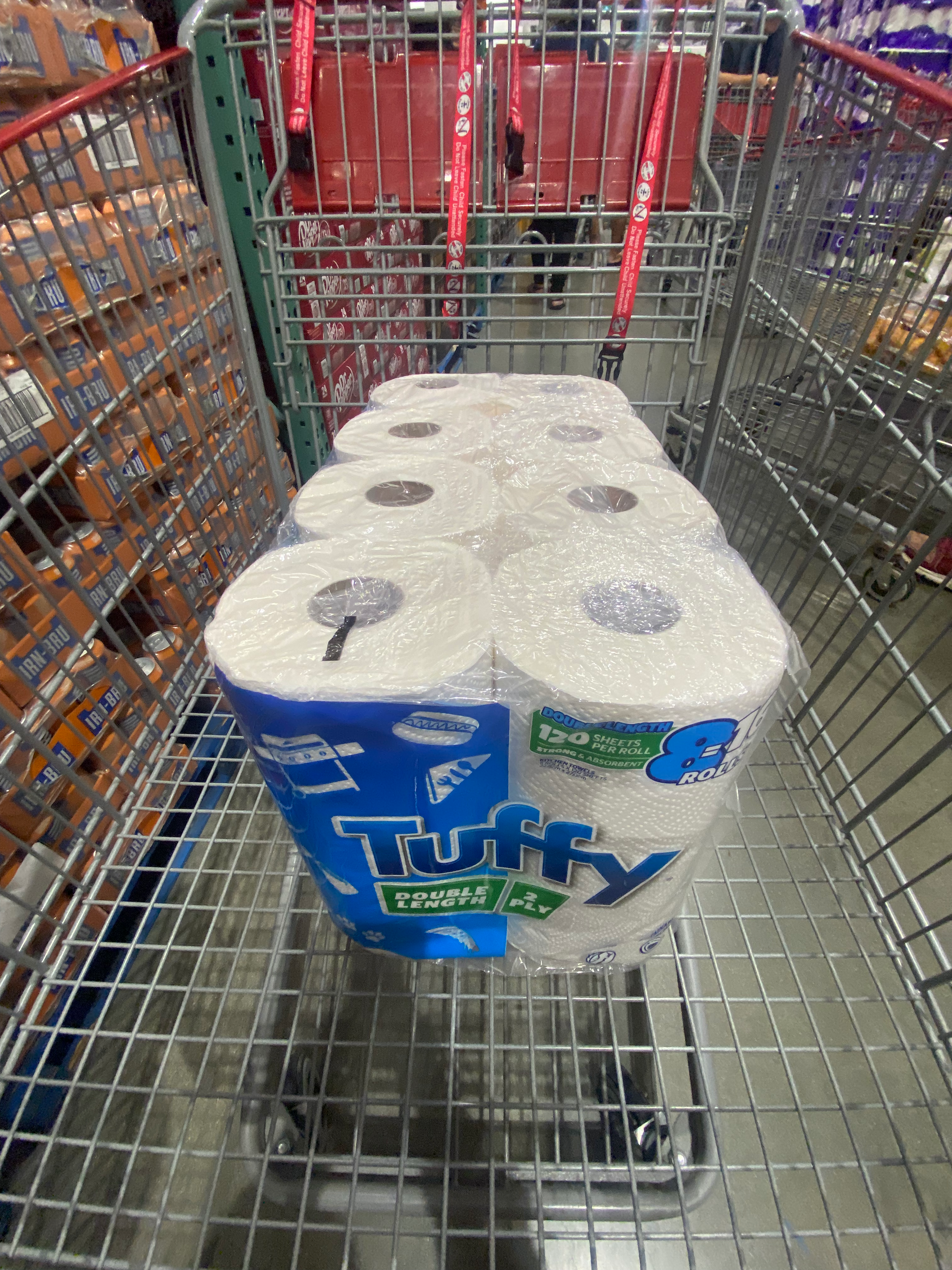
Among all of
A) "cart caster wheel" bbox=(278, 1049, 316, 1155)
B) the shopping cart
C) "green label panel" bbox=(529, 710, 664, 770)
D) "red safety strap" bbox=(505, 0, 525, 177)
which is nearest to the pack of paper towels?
"green label panel" bbox=(529, 710, 664, 770)

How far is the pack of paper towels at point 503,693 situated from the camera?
0.54 metres

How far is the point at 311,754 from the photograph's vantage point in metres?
0.57

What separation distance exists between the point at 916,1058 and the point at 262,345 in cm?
183

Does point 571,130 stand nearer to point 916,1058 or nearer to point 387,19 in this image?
point 387,19

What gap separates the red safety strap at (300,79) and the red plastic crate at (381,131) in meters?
0.03

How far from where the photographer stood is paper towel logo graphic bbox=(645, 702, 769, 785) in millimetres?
537

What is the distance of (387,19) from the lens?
0.88 metres

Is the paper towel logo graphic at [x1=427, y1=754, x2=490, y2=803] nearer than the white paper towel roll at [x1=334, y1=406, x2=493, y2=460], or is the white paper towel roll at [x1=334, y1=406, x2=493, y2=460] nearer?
the paper towel logo graphic at [x1=427, y1=754, x2=490, y2=803]

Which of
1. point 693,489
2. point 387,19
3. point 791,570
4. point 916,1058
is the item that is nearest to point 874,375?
point 693,489

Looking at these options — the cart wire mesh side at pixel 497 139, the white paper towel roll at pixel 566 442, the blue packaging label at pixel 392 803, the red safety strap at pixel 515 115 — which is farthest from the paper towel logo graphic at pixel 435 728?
the red safety strap at pixel 515 115

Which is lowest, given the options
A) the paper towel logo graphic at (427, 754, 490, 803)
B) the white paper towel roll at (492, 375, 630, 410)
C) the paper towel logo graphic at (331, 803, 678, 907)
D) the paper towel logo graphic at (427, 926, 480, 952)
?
the paper towel logo graphic at (427, 926, 480, 952)

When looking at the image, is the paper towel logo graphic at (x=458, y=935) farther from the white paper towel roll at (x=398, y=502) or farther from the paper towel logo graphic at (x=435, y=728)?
the white paper towel roll at (x=398, y=502)

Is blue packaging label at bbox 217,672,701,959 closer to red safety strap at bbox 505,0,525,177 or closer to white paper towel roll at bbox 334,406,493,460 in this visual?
white paper towel roll at bbox 334,406,493,460

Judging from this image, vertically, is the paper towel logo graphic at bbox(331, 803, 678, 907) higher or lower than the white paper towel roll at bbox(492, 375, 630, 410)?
lower
